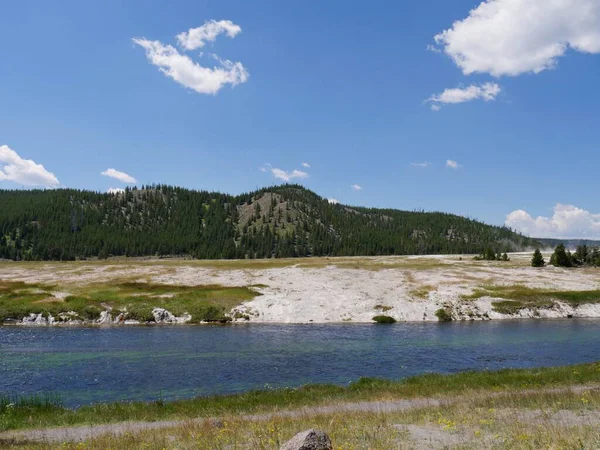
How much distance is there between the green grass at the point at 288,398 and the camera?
2311 cm

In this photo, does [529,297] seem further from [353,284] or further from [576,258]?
[576,258]

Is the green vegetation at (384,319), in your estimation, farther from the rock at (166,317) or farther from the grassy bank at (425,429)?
the grassy bank at (425,429)

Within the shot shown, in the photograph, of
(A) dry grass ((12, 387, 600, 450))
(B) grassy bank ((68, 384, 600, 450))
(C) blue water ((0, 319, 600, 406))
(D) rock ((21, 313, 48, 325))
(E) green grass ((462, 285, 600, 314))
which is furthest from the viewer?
(E) green grass ((462, 285, 600, 314))

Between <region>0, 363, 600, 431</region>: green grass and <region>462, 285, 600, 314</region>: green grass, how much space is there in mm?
39956

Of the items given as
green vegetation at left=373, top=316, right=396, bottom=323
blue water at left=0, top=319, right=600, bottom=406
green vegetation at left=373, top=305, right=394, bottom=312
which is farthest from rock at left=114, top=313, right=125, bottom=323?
green vegetation at left=373, top=305, right=394, bottom=312

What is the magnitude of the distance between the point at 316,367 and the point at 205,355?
1195 cm

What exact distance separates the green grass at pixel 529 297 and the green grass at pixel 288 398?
131 feet

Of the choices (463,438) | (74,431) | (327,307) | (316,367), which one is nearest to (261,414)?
(74,431)

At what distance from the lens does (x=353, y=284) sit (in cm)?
8469

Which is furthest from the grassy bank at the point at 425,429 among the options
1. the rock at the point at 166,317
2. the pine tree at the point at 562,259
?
the pine tree at the point at 562,259

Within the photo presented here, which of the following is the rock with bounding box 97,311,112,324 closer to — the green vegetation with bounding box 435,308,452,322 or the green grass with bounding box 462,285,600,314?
the green vegetation with bounding box 435,308,452,322

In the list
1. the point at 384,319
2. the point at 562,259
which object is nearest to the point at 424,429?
the point at 384,319

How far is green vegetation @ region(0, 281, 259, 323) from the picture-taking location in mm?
66500

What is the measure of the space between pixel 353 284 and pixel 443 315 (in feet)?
68.0
